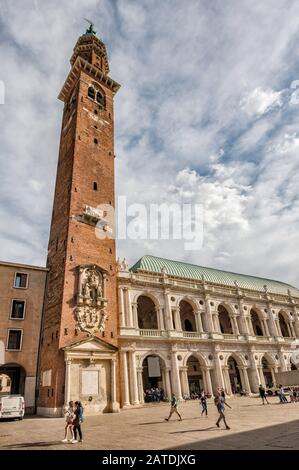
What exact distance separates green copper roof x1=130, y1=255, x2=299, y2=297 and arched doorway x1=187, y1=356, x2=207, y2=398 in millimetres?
11305

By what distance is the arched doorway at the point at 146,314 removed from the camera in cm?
3881

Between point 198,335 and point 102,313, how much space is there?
1499cm

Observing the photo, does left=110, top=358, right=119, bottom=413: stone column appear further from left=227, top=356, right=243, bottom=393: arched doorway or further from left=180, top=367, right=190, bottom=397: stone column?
left=227, top=356, right=243, bottom=393: arched doorway

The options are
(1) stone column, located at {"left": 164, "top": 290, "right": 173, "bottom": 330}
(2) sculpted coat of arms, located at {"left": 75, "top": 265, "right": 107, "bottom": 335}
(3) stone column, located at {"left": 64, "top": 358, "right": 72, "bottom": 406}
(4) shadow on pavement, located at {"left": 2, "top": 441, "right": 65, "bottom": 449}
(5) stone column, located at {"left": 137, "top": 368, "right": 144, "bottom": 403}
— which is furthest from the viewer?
(1) stone column, located at {"left": 164, "top": 290, "right": 173, "bottom": 330}

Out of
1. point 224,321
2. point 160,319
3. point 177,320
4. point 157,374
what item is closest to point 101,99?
point 160,319

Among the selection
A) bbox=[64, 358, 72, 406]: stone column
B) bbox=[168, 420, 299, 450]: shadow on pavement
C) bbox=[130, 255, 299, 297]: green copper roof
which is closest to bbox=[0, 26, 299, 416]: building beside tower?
bbox=[64, 358, 72, 406]: stone column

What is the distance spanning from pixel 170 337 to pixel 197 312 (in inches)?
265

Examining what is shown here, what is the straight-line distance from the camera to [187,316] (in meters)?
43.2

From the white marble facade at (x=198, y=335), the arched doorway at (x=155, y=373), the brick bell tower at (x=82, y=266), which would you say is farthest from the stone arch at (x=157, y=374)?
the brick bell tower at (x=82, y=266)

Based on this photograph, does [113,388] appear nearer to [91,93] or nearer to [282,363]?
[282,363]

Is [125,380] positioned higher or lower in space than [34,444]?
higher

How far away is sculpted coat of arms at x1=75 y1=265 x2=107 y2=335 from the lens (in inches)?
1030

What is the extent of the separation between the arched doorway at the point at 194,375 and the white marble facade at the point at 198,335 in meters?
0.12

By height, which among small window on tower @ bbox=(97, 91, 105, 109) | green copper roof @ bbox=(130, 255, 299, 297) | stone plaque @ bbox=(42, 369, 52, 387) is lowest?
stone plaque @ bbox=(42, 369, 52, 387)
